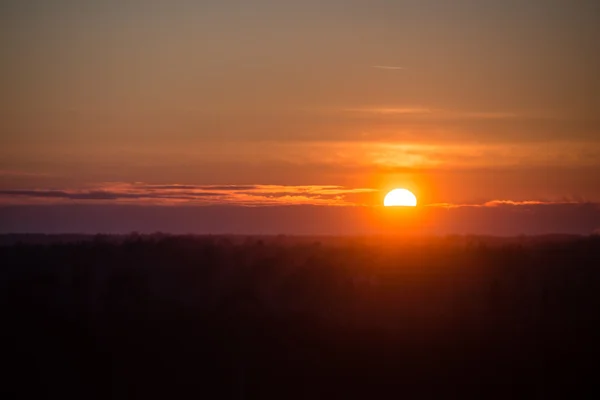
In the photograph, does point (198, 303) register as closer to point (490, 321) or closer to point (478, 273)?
point (490, 321)

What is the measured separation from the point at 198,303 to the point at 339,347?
608 cm

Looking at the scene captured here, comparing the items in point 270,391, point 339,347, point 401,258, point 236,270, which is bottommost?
point 270,391

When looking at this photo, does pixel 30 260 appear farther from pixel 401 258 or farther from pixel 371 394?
pixel 371 394

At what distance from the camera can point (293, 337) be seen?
2467 centimetres

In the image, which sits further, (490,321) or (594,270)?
(594,270)

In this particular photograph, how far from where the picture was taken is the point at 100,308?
27.7 metres

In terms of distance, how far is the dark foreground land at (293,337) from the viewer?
72.0 feet

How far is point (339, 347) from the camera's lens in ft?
79.6

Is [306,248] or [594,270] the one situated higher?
[306,248]

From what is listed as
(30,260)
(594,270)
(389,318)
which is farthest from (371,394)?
(30,260)

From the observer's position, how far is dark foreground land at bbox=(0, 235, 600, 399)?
21953mm

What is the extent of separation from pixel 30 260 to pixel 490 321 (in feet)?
75.2

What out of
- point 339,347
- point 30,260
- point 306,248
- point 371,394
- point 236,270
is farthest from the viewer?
point 306,248

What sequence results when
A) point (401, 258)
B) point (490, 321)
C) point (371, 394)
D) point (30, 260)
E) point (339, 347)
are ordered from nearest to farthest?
point (371, 394), point (339, 347), point (490, 321), point (30, 260), point (401, 258)
